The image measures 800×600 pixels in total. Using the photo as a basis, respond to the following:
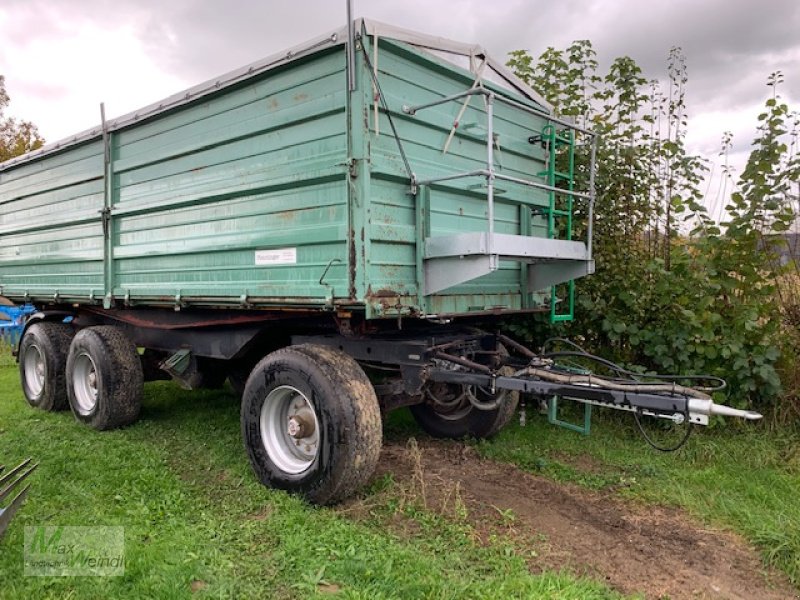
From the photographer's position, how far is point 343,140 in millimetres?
3867

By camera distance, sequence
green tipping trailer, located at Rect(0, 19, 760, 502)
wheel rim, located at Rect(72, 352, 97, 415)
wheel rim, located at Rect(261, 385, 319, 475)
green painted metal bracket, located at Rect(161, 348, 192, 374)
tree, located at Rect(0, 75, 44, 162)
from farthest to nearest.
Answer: tree, located at Rect(0, 75, 44, 162)
wheel rim, located at Rect(72, 352, 97, 415)
green painted metal bracket, located at Rect(161, 348, 192, 374)
wheel rim, located at Rect(261, 385, 319, 475)
green tipping trailer, located at Rect(0, 19, 760, 502)

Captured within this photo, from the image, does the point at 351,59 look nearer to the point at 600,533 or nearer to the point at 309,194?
the point at 309,194

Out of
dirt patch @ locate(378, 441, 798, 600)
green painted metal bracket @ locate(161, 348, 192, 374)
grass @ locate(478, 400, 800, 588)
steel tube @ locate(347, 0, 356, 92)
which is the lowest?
dirt patch @ locate(378, 441, 798, 600)

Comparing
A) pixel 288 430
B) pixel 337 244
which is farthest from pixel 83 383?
pixel 337 244

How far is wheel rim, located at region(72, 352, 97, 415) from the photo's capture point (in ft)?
20.8

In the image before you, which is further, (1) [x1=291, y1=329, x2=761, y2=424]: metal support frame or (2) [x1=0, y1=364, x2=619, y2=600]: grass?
(1) [x1=291, y1=329, x2=761, y2=424]: metal support frame

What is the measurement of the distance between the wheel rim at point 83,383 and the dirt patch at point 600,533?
339 centimetres

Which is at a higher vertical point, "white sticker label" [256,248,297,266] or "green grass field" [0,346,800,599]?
"white sticker label" [256,248,297,266]

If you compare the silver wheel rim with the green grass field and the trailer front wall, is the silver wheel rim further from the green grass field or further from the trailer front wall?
the trailer front wall

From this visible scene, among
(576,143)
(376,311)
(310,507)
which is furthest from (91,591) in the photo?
(576,143)

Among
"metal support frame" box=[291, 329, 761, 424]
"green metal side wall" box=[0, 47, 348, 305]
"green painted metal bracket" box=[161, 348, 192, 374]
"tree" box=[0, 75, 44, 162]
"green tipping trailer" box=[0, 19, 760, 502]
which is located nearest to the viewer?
"metal support frame" box=[291, 329, 761, 424]

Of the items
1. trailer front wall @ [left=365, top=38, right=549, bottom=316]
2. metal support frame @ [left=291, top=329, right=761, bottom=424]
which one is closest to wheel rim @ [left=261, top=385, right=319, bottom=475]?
metal support frame @ [left=291, top=329, right=761, bottom=424]

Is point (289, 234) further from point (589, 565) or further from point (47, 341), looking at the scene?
point (47, 341)

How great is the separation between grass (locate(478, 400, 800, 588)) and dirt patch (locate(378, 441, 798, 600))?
131 mm
